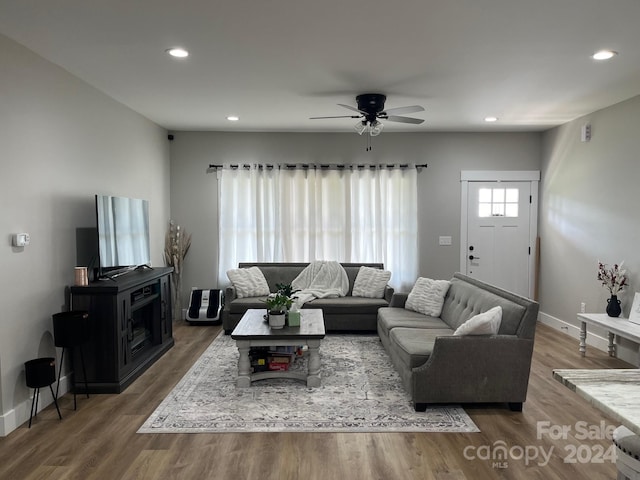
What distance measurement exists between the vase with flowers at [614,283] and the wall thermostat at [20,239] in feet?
17.4

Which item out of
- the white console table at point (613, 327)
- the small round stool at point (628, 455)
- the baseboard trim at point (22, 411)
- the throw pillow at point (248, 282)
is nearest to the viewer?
the small round stool at point (628, 455)

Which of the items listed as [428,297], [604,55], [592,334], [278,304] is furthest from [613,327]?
[278,304]

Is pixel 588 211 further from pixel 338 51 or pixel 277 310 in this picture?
pixel 277 310

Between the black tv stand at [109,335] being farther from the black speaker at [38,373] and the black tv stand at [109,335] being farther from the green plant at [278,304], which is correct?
the green plant at [278,304]

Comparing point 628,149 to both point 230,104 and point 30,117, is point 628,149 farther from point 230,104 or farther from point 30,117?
point 30,117

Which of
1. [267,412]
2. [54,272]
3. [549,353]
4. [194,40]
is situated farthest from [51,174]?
[549,353]

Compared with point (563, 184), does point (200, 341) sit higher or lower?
lower

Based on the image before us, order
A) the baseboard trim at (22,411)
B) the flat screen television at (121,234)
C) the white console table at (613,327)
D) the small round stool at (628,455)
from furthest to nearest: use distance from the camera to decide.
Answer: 1. the white console table at (613,327)
2. the flat screen television at (121,234)
3. the baseboard trim at (22,411)
4. the small round stool at (628,455)

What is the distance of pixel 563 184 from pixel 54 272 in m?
5.86

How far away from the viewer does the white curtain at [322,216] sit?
628cm

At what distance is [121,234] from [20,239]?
1.12 metres

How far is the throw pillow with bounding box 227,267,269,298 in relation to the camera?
18.5ft

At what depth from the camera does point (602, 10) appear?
2561 mm

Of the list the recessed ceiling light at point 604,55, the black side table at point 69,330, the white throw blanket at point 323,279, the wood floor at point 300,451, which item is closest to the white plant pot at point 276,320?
the wood floor at point 300,451
